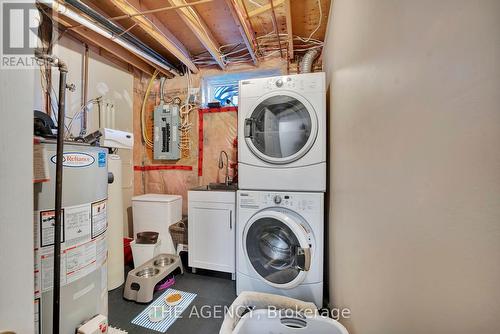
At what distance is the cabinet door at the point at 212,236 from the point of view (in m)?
2.00

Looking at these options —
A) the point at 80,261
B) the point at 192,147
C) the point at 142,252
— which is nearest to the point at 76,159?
the point at 80,261

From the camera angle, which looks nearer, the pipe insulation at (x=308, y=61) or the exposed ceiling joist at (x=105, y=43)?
the exposed ceiling joist at (x=105, y=43)

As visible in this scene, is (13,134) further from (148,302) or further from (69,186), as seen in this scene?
(148,302)

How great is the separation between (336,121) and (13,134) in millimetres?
1478

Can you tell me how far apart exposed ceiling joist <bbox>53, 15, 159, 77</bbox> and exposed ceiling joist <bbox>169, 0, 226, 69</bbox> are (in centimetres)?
81

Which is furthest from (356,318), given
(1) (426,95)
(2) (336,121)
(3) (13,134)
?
(3) (13,134)

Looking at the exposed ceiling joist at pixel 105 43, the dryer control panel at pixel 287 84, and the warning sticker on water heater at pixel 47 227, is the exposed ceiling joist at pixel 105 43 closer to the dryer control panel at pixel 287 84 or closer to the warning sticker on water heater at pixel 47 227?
the dryer control panel at pixel 287 84

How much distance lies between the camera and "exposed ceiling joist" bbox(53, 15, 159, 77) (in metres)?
1.85

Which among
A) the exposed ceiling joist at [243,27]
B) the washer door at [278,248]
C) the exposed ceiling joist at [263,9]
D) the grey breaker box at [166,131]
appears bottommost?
the washer door at [278,248]

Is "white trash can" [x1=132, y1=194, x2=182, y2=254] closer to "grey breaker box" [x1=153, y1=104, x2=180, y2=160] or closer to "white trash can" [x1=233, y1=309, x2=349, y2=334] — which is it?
"grey breaker box" [x1=153, y1=104, x2=180, y2=160]

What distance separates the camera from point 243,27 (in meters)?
1.92

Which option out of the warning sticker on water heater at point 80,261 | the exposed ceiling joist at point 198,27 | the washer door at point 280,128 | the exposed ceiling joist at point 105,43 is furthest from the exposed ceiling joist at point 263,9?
the warning sticker on water heater at point 80,261

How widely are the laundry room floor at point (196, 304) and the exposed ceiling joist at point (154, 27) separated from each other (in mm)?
2333

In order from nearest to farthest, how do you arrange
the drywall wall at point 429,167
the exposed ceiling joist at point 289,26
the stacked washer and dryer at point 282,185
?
the drywall wall at point 429,167 < the stacked washer and dryer at point 282,185 < the exposed ceiling joist at point 289,26
